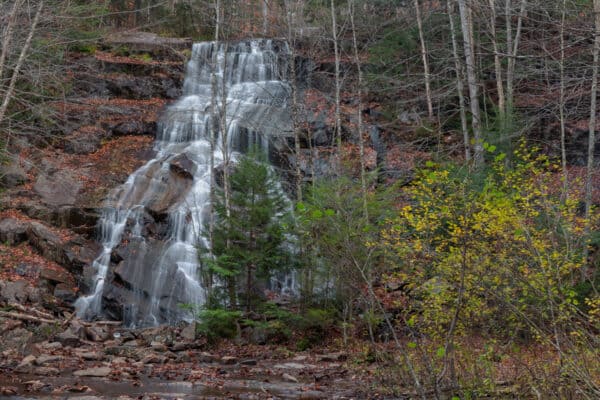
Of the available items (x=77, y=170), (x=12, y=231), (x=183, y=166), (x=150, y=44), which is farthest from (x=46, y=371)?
(x=150, y=44)

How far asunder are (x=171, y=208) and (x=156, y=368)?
26.1 feet

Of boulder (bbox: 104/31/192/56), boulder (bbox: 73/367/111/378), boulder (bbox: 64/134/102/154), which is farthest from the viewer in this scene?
boulder (bbox: 104/31/192/56)

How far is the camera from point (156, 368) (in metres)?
9.18

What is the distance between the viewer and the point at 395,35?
22438 millimetres

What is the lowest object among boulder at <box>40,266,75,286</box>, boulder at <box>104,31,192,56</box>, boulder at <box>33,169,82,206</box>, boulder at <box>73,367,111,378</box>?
boulder at <box>73,367,111,378</box>

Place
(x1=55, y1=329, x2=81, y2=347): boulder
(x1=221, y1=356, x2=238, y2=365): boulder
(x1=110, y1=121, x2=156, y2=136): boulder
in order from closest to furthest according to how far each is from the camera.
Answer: (x1=221, y1=356, x2=238, y2=365): boulder, (x1=55, y1=329, x2=81, y2=347): boulder, (x1=110, y1=121, x2=156, y2=136): boulder

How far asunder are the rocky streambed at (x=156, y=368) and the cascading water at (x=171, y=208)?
1.83 meters

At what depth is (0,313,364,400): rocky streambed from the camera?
735cm

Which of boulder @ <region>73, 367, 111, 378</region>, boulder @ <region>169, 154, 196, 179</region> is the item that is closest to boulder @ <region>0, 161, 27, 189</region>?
boulder @ <region>169, 154, 196, 179</region>

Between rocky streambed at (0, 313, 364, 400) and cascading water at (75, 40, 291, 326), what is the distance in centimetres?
183

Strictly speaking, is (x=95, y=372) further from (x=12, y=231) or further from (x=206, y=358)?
(x=12, y=231)

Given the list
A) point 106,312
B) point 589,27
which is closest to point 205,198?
point 106,312

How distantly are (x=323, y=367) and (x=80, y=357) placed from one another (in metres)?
4.35

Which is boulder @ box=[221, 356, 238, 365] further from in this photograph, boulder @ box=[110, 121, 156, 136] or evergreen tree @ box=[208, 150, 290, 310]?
boulder @ box=[110, 121, 156, 136]
